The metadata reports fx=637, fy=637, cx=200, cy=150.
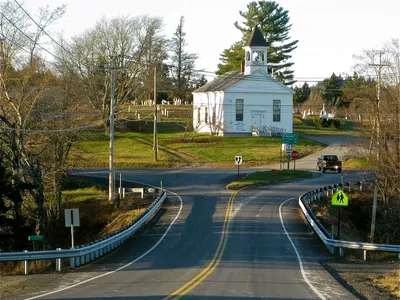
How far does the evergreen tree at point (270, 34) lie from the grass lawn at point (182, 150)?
33.5 metres

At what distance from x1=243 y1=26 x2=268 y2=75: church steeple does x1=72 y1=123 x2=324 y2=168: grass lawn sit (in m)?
9.26

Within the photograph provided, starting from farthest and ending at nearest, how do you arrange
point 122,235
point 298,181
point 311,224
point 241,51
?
point 241,51 < point 298,181 < point 311,224 < point 122,235

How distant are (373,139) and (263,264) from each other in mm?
24007

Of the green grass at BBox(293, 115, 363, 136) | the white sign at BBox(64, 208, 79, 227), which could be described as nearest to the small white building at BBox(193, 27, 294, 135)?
the green grass at BBox(293, 115, 363, 136)

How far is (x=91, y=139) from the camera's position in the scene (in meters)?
73.9

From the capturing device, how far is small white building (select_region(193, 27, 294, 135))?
75.5m

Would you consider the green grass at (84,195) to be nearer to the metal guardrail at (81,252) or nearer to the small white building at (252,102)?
the metal guardrail at (81,252)

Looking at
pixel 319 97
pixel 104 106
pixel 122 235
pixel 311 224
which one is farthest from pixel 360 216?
pixel 319 97

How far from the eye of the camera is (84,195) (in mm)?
47188

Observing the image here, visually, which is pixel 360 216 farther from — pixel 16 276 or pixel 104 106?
pixel 104 106

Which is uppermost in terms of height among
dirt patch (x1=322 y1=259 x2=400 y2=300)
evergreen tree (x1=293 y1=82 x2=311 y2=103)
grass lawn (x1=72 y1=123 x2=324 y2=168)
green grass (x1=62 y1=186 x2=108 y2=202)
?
evergreen tree (x1=293 y1=82 x2=311 y2=103)

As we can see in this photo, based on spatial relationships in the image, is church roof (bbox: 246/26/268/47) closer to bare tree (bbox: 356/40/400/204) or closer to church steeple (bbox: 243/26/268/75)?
church steeple (bbox: 243/26/268/75)

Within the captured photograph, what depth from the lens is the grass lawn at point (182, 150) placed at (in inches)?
2447

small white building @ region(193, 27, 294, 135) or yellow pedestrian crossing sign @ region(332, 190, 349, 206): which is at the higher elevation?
small white building @ region(193, 27, 294, 135)
